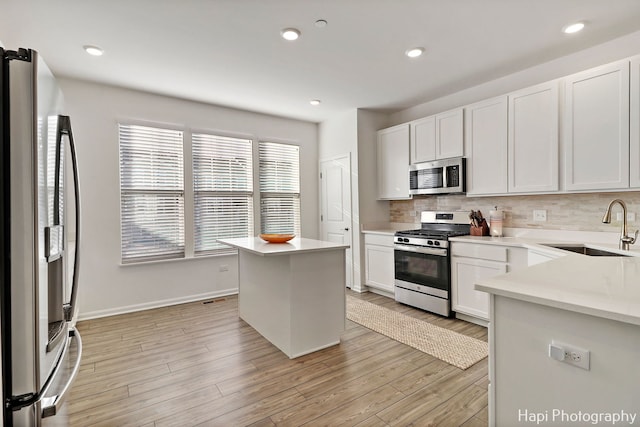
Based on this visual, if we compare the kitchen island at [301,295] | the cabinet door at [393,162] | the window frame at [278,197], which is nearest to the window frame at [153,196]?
the window frame at [278,197]

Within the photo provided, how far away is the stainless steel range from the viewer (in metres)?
3.43

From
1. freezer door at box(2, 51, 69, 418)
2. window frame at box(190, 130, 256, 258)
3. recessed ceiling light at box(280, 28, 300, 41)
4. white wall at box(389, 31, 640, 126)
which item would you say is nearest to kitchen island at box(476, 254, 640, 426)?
freezer door at box(2, 51, 69, 418)

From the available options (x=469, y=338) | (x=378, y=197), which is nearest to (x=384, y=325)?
(x=469, y=338)

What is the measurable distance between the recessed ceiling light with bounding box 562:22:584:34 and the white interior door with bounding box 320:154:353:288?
2723 millimetres

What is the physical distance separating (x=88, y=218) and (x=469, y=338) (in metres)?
4.24

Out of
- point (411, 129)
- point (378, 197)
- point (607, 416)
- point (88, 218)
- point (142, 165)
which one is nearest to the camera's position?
point (607, 416)

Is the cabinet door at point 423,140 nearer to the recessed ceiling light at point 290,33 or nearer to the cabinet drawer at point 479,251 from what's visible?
the cabinet drawer at point 479,251

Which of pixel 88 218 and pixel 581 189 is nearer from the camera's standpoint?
pixel 581 189

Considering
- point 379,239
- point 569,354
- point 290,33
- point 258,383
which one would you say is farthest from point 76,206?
point 379,239

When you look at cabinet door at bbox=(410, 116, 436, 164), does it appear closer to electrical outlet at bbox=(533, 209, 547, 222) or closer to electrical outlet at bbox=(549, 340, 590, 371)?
electrical outlet at bbox=(533, 209, 547, 222)

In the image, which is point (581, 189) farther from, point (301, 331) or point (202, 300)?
point (202, 300)

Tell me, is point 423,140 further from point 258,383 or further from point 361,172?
point 258,383

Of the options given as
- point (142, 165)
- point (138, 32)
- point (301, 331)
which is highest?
point (138, 32)

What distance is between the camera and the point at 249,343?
2879mm
